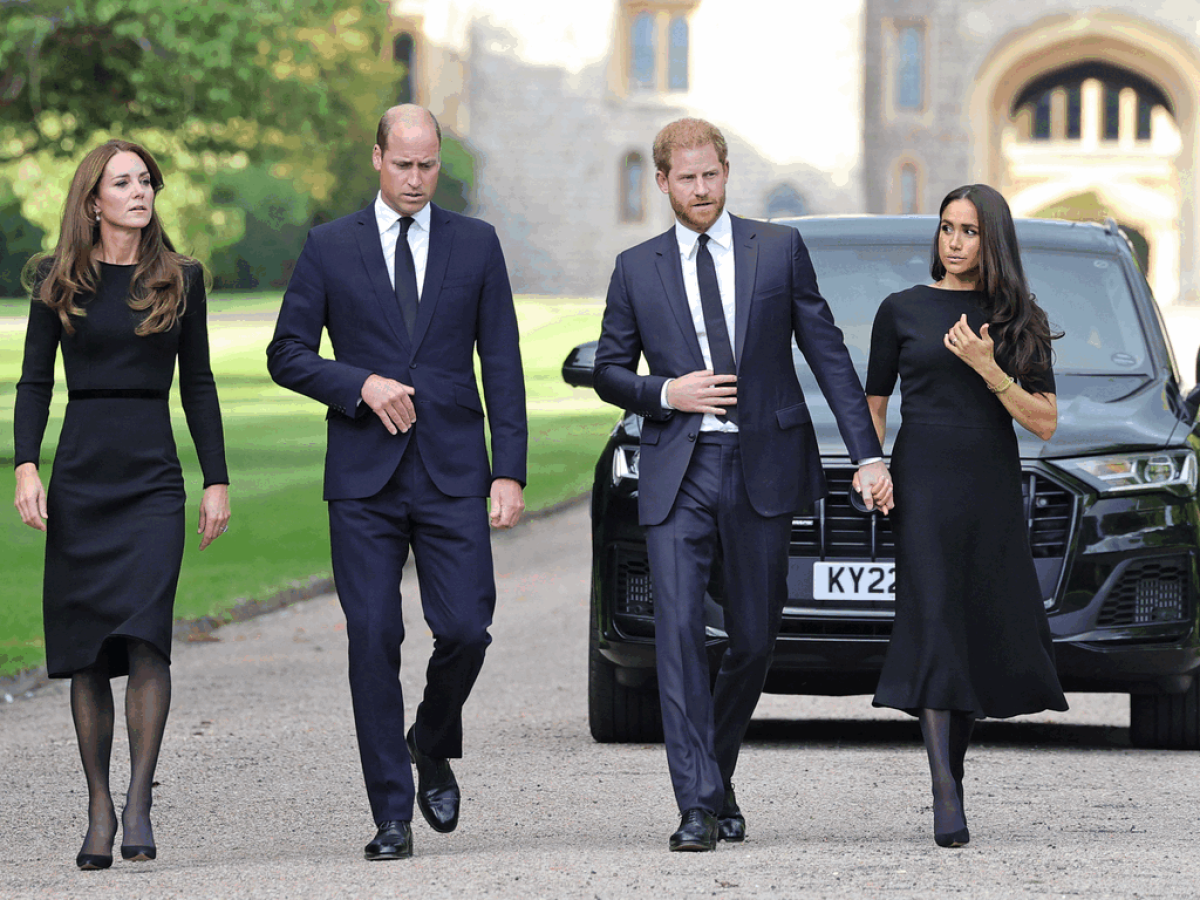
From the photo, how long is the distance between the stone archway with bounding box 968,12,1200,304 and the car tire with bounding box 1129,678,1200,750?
6251cm

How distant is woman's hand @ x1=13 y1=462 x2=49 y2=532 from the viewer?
5672 millimetres

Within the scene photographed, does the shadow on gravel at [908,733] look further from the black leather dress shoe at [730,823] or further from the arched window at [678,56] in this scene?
the arched window at [678,56]

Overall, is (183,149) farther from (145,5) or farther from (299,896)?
(299,896)

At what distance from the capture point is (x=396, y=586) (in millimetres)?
5660

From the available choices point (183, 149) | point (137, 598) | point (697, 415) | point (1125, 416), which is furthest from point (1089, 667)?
point (183, 149)

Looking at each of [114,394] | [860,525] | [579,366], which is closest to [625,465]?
[579,366]

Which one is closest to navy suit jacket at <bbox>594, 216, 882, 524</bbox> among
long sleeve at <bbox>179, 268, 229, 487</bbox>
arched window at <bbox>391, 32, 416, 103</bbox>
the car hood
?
long sleeve at <bbox>179, 268, 229, 487</bbox>

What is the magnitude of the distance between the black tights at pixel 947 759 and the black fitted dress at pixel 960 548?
0.26 ft

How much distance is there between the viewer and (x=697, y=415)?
18.8ft

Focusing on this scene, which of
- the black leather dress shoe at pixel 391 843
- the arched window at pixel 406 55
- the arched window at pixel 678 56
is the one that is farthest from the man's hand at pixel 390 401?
the arched window at pixel 678 56

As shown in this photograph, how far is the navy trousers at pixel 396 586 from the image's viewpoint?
18.4ft

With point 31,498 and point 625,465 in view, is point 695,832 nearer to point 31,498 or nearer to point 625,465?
point 31,498

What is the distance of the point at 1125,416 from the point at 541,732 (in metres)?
2.54

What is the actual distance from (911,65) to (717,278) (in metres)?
64.8
